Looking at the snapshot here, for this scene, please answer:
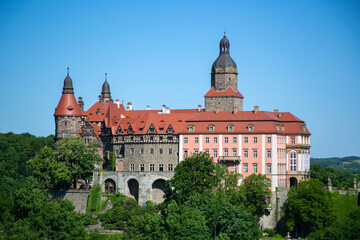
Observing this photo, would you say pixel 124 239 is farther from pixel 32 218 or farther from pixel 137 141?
pixel 137 141

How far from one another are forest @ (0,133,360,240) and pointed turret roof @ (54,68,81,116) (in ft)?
22.1

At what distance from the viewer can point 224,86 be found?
357 feet

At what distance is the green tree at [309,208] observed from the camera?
8812cm

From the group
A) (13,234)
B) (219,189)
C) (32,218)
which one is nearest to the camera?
(13,234)

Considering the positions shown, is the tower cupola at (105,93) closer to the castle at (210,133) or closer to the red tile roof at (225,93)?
the castle at (210,133)

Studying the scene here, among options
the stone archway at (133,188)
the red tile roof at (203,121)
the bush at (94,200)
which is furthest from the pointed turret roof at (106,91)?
the bush at (94,200)

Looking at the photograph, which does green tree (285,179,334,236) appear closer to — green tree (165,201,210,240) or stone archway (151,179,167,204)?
green tree (165,201,210,240)

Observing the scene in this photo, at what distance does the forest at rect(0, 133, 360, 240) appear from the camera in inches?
3093

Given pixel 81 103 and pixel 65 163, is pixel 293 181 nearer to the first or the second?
pixel 65 163

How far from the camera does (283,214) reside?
93000mm

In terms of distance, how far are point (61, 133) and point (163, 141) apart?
16.6 meters

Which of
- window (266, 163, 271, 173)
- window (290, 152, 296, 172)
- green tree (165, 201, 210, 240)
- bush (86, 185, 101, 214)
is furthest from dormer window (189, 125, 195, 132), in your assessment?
green tree (165, 201, 210, 240)

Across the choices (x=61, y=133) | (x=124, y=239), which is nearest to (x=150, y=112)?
(x=61, y=133)

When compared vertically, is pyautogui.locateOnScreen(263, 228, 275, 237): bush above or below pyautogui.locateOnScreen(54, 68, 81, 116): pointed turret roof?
below
